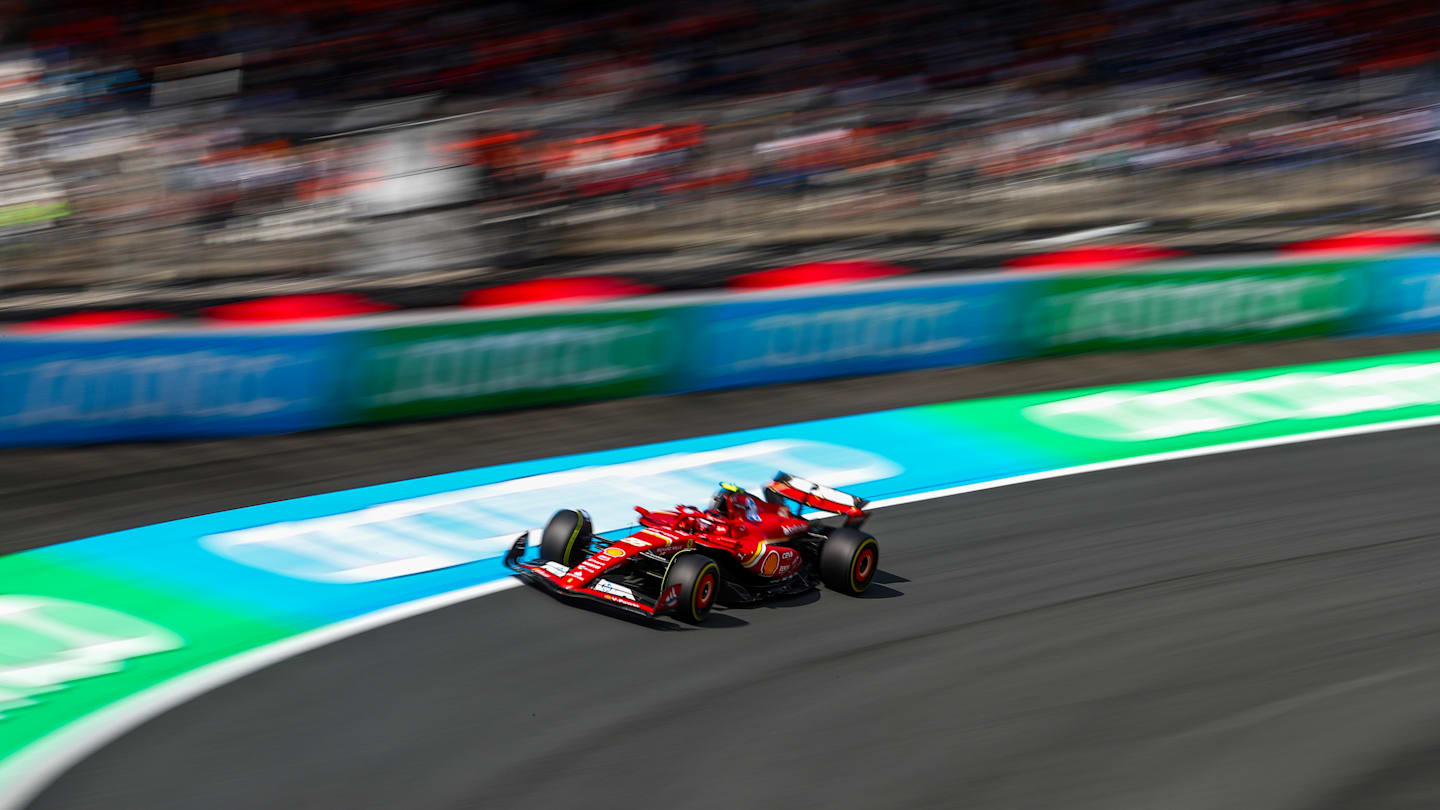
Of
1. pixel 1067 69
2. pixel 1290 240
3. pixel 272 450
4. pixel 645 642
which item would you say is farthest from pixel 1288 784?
pixel 1067 69

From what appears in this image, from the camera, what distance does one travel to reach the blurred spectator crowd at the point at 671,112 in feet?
37.2

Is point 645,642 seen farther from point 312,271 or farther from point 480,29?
point 480,29

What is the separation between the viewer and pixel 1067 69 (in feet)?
56.0

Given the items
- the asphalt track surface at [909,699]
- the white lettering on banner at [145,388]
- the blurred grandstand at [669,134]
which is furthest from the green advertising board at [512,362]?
the asphalt track surface at [909,699]

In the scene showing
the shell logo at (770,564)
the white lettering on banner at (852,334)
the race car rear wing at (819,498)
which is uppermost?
the white lettering on banner at (852,334)

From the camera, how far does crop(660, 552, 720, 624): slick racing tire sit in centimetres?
636

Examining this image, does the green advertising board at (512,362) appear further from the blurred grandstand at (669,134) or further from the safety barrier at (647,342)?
the blurred grandstand at (669,134)

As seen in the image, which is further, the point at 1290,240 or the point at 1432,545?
the point at 1290,240

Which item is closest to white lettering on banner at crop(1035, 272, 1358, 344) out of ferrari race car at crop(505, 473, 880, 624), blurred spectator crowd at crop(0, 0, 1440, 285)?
blurred spectator crowd at crop(0, 0, 1440, 285)

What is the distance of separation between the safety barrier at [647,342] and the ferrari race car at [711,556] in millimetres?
3134

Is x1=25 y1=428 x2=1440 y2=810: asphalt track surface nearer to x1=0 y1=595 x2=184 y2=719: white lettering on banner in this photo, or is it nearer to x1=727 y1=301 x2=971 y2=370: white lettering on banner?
x1=0 y1=595 x2=184 y2=719: white lettering on banner

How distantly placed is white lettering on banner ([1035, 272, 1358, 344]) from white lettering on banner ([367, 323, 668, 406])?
382 centimetres

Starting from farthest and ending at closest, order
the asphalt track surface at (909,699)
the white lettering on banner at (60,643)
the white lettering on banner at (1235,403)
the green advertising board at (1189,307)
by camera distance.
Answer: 1. the green advertising board at (1189,307)
2. the white lettering on banner at (1235,403)
3. the white lettering on banner at (60,643)
4. the asphalt track surface at (909,699)

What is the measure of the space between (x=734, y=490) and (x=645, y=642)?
0.98m
